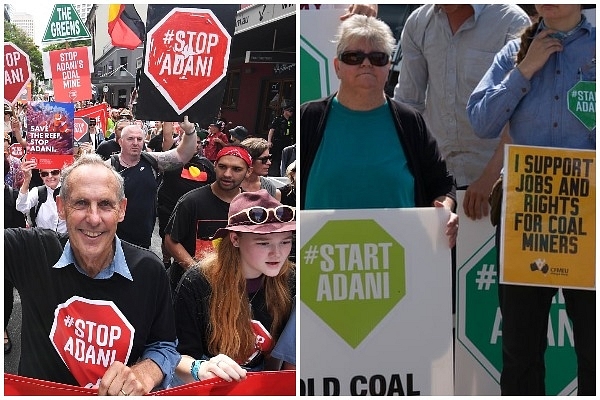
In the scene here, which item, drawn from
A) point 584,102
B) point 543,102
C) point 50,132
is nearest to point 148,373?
point 50,132

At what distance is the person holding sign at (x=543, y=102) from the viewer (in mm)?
2900

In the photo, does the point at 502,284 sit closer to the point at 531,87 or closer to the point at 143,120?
the point at 531,87

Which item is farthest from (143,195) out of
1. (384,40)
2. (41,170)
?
(384,40)

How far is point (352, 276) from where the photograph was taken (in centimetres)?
304

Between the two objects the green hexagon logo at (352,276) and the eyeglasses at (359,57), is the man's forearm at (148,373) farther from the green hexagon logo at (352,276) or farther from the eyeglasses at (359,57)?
the eyeglasses at (359,57)

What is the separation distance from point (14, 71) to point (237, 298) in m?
1.23

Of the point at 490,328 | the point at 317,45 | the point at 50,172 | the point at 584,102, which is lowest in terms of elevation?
the point at 490,328

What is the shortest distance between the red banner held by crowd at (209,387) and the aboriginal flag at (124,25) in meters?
1.36

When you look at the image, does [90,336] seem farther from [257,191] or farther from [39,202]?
[257,191]

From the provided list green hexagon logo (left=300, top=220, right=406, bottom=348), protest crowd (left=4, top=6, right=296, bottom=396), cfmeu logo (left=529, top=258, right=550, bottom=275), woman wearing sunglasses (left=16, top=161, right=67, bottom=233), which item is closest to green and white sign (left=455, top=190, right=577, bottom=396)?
cfmeu logo (left=529, top=258, right=550, bottom=275)

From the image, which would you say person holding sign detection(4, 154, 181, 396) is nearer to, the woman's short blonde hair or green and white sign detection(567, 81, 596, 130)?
the woman's short blonde hair

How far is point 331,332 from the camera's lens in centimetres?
308

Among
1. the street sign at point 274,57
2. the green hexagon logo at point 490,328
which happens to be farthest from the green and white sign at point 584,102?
the street sign at point 274,57

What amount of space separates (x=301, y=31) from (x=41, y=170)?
48.7 inches
